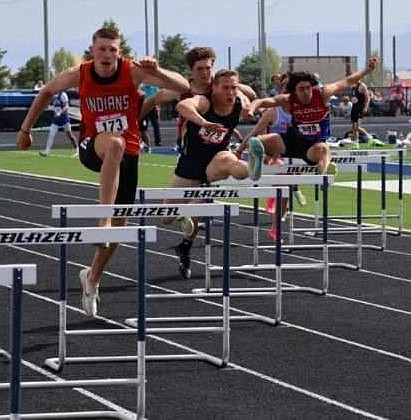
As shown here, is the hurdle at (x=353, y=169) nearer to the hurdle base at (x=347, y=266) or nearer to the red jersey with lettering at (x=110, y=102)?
the hurdle base at (x=347, y=266)

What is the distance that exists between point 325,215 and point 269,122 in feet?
15.7

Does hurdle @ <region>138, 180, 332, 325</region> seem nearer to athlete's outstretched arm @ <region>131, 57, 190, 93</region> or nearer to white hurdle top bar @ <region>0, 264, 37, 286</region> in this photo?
athlete's outstretched arm @ <region>131, 57, 190, 93</region>

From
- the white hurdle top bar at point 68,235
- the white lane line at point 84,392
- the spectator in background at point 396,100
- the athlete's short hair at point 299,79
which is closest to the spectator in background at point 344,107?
the spectator in background at point 396,100

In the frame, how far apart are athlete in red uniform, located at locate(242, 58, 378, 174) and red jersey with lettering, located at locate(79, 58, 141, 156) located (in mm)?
4119

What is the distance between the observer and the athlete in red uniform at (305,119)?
1491 centimetres

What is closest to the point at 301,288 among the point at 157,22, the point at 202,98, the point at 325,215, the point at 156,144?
the point at 325,215

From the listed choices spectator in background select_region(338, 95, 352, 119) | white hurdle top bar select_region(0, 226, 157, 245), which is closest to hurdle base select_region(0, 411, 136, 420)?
white hurdle top bar select_region(0, 226, 157, 245)

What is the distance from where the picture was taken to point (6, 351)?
9.34 metres

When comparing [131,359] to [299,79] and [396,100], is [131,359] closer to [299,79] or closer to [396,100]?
[299,79]

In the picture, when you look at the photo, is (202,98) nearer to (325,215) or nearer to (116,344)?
(325,215)

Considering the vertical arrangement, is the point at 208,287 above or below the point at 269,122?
below

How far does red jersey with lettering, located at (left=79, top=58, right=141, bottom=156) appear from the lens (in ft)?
34.3

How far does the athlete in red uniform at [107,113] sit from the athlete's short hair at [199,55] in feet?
6.69

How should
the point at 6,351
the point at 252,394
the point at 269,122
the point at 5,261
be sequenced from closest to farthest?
the point at 252,394, the point at 6,351, the point at 5,261, the point at 269,122
